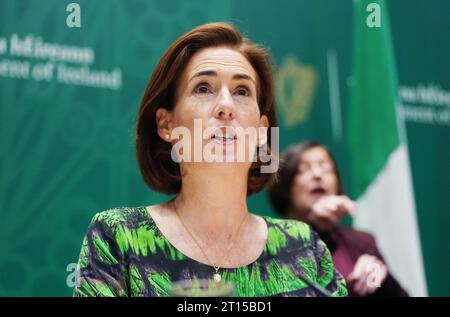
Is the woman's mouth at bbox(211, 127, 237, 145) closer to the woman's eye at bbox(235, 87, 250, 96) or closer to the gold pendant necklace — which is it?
the woman's eye at bbox(235, 87, 250, 96)

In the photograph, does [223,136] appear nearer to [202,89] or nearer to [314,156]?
[202,89]

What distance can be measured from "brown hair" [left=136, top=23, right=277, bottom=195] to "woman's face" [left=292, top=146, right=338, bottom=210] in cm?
137

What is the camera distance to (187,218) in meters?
1.83

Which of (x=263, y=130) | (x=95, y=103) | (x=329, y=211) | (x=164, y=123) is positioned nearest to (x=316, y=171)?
(x=329, y=211)

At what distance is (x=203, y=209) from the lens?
1.84 metres

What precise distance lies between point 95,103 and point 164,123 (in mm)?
1774

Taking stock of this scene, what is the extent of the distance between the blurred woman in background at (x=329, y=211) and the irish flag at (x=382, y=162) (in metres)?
0.36

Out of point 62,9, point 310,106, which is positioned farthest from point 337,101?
point 62,9

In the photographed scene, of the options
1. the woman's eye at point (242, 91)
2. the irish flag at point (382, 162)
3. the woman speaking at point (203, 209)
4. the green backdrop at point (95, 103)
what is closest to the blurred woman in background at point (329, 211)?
the irish flag at point (382, 162)

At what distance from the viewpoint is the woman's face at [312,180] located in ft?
11.2

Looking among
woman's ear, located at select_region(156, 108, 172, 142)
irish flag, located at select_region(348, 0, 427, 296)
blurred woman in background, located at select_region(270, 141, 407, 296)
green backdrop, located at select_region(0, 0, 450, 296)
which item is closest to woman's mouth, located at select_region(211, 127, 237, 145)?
woman's ear, located at select_region(156, 108, 172, 142)

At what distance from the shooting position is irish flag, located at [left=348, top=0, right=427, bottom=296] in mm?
3666

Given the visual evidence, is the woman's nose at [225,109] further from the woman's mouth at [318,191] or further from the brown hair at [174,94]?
the woman's mouth at [318,191]
